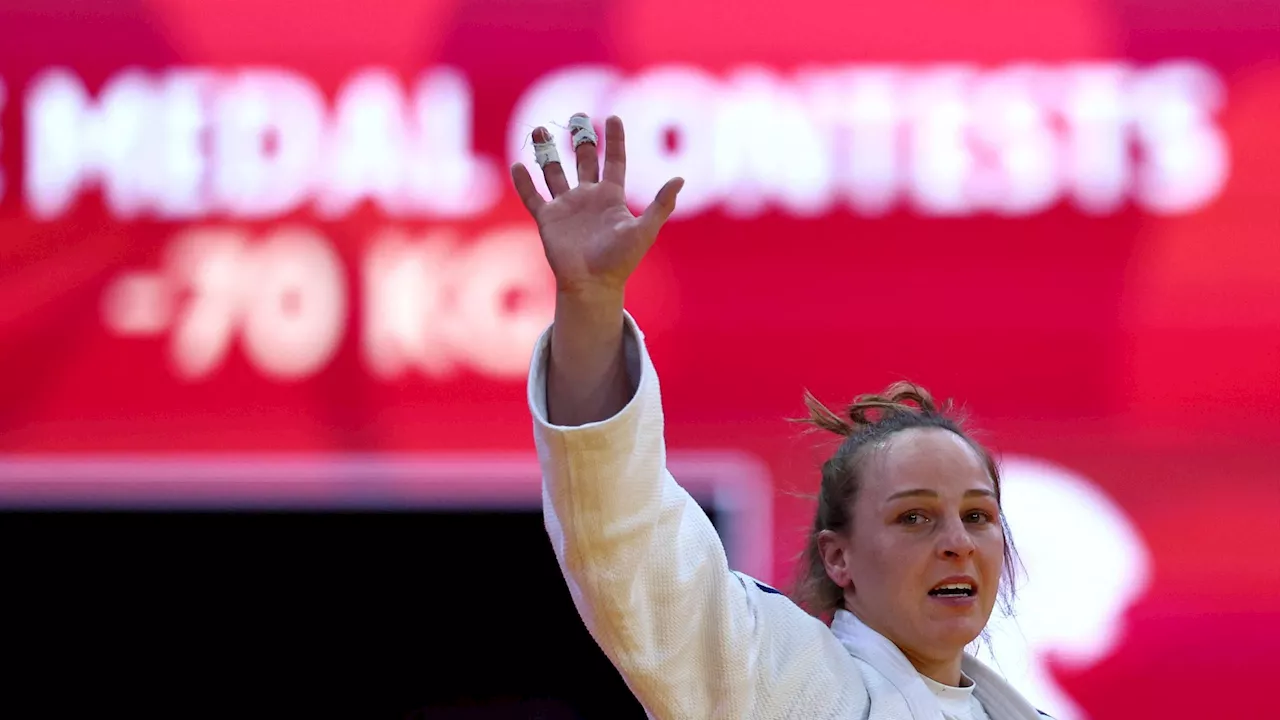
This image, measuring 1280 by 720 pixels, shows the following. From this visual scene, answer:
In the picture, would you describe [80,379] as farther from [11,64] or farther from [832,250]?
[832,250]

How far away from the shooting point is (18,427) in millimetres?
3312

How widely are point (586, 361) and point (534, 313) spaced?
190 centimetres

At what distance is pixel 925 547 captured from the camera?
5.36 ft

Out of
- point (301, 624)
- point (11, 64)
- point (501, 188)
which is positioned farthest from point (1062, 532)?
point (11, 64)

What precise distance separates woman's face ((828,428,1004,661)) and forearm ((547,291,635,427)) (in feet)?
1.32

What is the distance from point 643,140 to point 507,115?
300mm

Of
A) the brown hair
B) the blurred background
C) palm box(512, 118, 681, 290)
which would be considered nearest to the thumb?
palm box(512, 118, 681, 290)

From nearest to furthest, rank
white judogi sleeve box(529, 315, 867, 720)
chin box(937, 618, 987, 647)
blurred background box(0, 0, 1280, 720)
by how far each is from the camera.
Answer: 1. white judogi sleeve box(529, 315, 867, 720)
2. chin box(937, 618, 987, 647)
3. blurred background box(0, 0, 1280, 720)

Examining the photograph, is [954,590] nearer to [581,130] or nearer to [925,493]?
[925,493]

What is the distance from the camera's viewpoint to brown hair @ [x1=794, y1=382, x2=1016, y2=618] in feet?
5.86

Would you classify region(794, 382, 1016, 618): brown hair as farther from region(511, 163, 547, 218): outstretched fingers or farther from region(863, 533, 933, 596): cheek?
region(511, 163, 547, 218): outstretched fingers

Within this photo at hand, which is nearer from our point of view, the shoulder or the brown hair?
the shoulder

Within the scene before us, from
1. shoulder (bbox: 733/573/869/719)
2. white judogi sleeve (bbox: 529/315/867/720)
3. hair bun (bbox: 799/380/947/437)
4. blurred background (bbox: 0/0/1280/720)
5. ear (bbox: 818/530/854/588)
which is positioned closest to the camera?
white judogi sleeve (bbox: 529/315/867/720)

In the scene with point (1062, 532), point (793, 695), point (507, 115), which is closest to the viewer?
point (793, 695)
